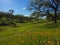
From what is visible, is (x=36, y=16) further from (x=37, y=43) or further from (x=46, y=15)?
(x=37, y=43)

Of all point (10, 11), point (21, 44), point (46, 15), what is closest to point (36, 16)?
point (46, 15)

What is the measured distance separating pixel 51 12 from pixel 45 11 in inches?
71.1

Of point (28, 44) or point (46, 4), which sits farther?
point (46, 4)

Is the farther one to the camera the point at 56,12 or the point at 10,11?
the point at 10,11

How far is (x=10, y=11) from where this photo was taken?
455ft

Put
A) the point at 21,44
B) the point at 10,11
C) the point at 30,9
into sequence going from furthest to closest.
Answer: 1. the point at 10,11
2. the point at 30,9
3. the point at 21,44

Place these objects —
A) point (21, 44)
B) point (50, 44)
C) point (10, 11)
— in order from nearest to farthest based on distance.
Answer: point (50, 44), point (21, 44), point (10, 11)

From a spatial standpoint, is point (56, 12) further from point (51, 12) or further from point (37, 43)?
point (37, 43)

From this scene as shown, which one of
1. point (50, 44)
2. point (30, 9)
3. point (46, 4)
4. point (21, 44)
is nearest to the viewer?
point (50, 44)

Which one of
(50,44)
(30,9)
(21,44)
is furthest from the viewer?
(30,9)

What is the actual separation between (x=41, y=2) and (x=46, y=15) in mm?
3608

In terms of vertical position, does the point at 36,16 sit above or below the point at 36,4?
below

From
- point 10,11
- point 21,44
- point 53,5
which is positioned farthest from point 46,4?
point 10,11

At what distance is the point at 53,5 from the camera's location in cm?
4856
